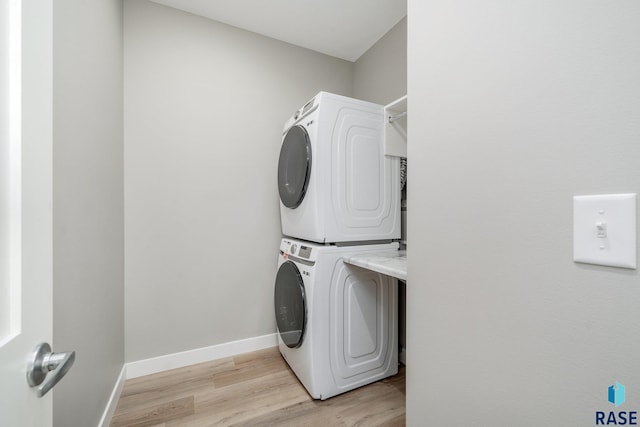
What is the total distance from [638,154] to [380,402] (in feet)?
5.51

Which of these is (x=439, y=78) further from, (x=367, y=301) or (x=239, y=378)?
(x=239, y=378)

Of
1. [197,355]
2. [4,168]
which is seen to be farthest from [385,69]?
[197,355]

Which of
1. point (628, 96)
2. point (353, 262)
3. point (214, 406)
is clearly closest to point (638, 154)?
point (628, 96)

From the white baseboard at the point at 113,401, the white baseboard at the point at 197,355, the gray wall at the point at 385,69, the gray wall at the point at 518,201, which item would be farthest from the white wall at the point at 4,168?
the gray wall at the point at 385,69

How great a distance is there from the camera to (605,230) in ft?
1.54

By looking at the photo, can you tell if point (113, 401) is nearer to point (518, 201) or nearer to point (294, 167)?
point (294, 167)

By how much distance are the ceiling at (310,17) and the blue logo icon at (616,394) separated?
2.33 meters

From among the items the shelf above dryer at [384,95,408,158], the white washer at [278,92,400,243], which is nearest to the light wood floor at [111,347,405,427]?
the white washer at [278,92,400,243]

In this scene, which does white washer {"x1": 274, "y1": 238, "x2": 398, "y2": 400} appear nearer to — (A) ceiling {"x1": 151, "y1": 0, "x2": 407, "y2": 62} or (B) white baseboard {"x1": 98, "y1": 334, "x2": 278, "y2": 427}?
(B) white baseboard {"x1": 98, "y1": 334, "x2": 278, "y2": 427}

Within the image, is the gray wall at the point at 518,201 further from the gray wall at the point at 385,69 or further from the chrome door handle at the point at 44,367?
the gray wall at the point at 385,69

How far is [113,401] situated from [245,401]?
2.46ft

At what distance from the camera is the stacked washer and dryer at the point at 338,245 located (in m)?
1.54

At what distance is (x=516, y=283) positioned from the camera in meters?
0.60

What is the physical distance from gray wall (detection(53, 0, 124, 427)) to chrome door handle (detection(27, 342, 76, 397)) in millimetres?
482
